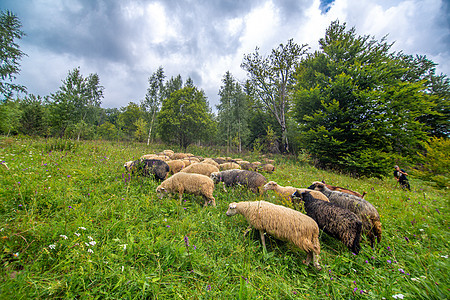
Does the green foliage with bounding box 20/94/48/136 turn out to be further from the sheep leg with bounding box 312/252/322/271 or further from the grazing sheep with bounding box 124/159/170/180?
the sheep leg with bounding box 312/252/322/271

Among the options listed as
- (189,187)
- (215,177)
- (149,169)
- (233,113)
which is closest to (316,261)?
(189,187)

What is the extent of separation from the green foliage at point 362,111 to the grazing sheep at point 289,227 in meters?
13.5

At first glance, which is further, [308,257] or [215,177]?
[215,177]

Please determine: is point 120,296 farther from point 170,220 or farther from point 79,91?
point 79,91

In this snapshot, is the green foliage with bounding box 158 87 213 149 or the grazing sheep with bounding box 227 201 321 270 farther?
the green foliage with bounding box 158 87 213 149

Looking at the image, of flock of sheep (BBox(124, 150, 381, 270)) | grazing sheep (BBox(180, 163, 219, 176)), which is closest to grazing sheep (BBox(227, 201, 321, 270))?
flock of sheep (BBox(124, 150, 381, 270))

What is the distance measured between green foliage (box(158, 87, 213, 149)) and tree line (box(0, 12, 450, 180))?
0.48 ft

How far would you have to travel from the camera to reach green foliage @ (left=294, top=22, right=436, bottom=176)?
12492mm

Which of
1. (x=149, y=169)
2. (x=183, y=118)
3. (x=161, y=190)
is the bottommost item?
(x=161, y=190)

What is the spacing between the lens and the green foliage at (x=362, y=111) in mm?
12492

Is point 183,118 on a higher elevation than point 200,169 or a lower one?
higher

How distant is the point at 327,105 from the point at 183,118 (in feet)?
59.5

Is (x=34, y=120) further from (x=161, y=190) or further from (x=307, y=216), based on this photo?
(x=307, y=216)

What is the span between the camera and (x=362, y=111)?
1334 cm
